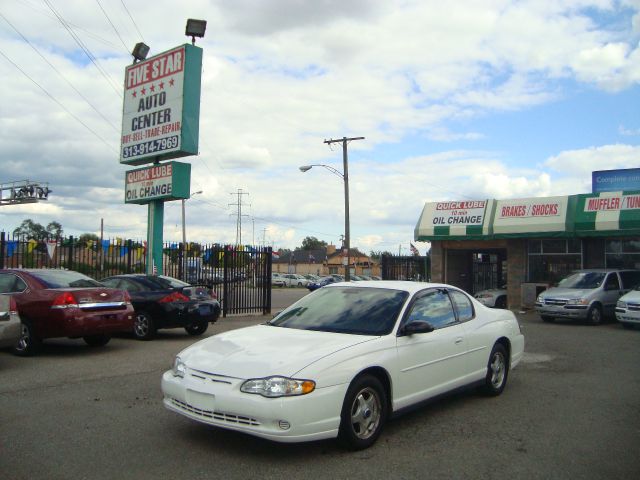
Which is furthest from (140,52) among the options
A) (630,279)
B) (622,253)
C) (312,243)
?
(312,243)

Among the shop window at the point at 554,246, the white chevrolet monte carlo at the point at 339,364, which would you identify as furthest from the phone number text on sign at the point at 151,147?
the shop window at the point at 554,246

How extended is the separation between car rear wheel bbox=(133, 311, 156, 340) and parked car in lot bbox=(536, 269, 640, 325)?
11693 millimetres

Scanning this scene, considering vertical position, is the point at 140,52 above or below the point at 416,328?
above

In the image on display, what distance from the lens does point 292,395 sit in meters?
4.68

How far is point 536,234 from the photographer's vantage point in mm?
22594

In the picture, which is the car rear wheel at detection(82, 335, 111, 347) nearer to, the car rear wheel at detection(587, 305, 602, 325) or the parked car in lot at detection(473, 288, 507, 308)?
the car rear wheel at detection(587, 305, 602, 325)

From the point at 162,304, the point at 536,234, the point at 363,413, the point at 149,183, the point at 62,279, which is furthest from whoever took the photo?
the point at 536,234

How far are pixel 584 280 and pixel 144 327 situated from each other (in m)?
13.3

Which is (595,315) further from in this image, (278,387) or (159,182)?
(278,387)

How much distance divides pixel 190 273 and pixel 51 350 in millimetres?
9021

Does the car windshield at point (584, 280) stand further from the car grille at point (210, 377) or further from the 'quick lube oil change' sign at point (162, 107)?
the car grille at point (210, 377)

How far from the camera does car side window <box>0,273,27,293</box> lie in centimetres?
1008

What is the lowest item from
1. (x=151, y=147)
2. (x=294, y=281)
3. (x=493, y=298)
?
(x=294, y=281)

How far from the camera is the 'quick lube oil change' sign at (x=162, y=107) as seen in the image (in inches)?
641
